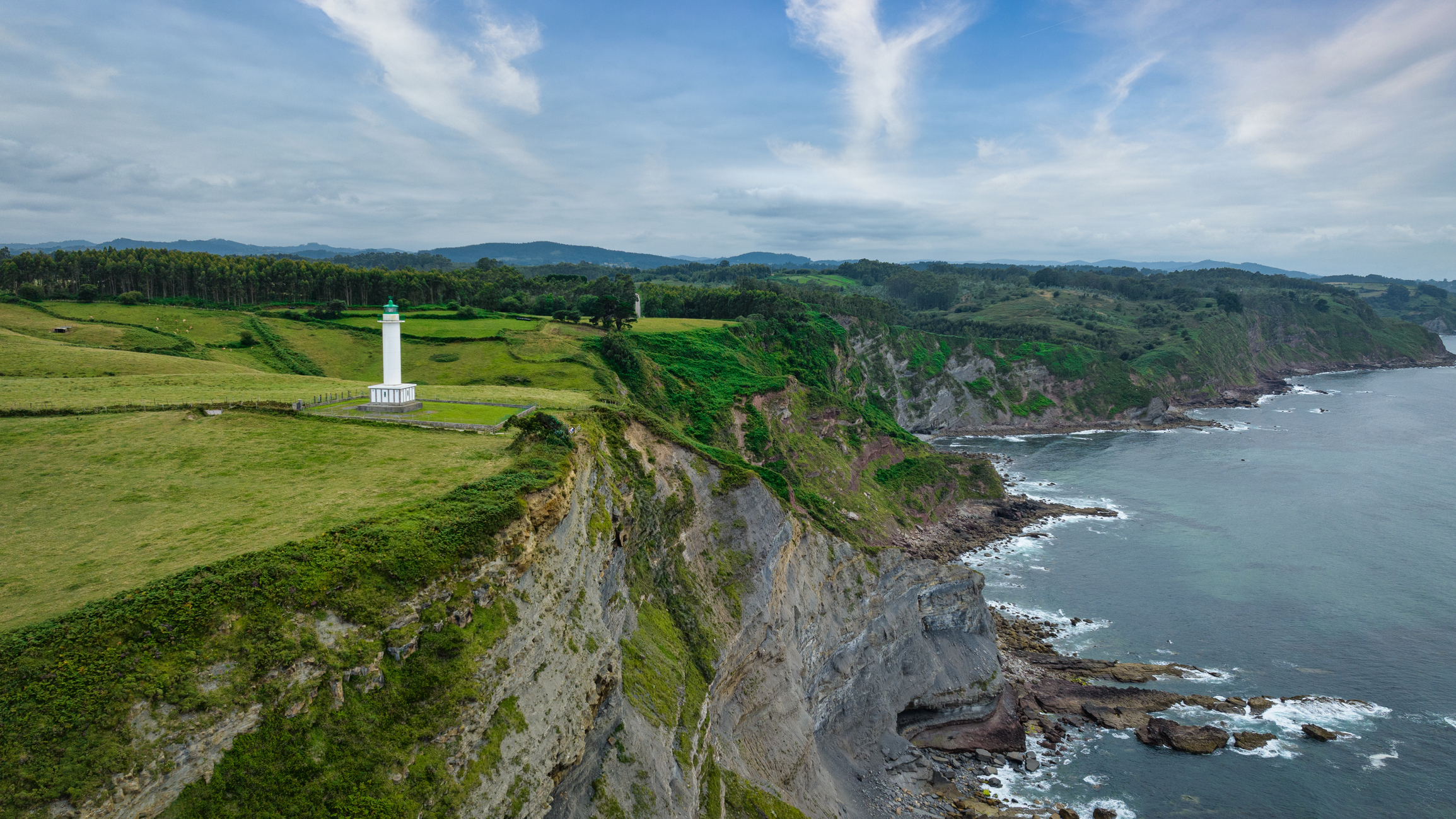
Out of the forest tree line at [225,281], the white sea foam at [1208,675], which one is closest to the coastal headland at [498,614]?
the white sea foam at [1208,675]

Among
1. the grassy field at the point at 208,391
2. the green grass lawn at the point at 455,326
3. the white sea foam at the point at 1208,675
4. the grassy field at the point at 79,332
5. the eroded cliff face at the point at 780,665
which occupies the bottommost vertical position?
the white sea foam at the point at 1208,675

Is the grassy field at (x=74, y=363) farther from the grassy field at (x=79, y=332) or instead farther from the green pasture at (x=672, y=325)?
the green pasture at (x=672, y=325)

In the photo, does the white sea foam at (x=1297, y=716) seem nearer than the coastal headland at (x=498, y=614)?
No

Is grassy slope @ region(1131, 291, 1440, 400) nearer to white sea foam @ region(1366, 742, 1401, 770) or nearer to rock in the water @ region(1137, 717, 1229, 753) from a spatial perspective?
white sea foam @ region(1366, 742, 1401, 770)

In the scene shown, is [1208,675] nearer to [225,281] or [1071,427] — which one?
[1071,427]

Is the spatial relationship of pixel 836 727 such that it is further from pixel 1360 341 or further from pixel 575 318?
pixel 1360 341

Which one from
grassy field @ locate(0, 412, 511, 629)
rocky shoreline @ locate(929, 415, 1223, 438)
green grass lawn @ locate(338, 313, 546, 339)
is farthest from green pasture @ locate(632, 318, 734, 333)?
rocky shoreline @ locate(929, 415, 1223, 438)
